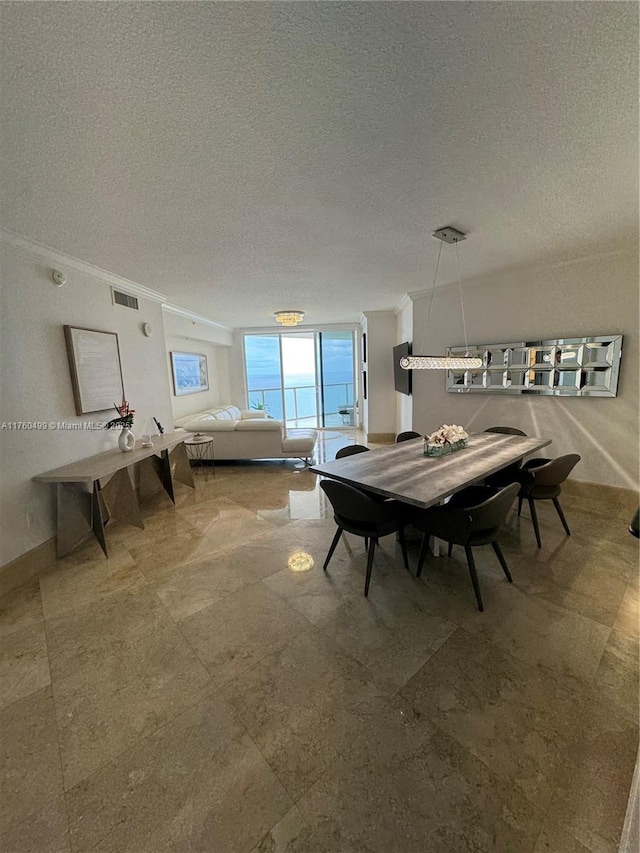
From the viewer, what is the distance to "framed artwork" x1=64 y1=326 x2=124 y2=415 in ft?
9.56

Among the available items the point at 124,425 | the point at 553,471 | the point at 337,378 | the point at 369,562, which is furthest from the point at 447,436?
the point at 337,378

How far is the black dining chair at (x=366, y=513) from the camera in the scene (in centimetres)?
204

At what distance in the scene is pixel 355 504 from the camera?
81.2 inches

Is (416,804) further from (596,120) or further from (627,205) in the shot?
(627,205)

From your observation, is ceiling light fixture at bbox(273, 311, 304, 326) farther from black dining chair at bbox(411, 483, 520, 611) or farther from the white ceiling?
black dining chair at bbox(411, 483, 520, 611)

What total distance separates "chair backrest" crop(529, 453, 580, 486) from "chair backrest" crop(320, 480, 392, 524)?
137cm

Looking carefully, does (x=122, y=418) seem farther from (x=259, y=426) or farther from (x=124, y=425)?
(x=259, y=426)

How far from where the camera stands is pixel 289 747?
1.29m

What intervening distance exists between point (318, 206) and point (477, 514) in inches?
85.5

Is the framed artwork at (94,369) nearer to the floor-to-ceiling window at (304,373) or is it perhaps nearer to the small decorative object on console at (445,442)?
the small decorative object on console at (445,442)

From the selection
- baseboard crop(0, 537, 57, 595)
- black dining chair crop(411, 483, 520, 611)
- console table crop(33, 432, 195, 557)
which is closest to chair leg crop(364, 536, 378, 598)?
black dining chair crop(411, 483, 520, 611)

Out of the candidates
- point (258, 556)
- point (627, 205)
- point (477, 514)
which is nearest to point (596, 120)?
point (627, 205)

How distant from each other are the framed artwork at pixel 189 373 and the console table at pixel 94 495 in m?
2.46

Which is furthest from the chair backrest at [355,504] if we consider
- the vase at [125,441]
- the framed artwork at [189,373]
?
the framed artwork at [189,373]
